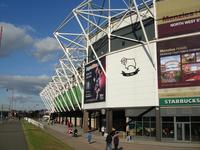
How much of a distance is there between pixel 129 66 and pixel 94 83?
455 inches

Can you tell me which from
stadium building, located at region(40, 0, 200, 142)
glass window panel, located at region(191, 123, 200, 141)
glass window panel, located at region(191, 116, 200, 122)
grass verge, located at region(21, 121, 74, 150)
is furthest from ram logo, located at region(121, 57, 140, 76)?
grass verge, located at region(21, 121, 74, 150)

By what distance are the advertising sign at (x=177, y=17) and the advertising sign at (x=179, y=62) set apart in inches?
49.0

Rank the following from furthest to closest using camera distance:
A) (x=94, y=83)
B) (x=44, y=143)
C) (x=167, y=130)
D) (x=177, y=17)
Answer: (x=94, y=83) → (x=177, y=17) → (x=167, y=130) → (x=44, y=143)

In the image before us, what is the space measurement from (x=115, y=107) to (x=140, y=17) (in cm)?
1308

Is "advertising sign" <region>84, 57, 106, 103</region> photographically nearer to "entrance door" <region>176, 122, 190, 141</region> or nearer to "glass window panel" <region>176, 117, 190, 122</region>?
"glass window panel" <region>176, 117, 190, 122</region>

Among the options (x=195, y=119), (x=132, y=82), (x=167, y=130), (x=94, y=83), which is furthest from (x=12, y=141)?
(x=94, y=83)

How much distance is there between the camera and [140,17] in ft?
145

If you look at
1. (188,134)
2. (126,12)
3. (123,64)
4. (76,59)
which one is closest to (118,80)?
(123,64)

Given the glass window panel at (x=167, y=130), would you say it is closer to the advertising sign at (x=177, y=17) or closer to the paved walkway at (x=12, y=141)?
the advertising sign at (x=177, y=17)

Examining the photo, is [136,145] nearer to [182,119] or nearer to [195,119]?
[182,119]

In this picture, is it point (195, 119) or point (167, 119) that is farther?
point (167, 119)

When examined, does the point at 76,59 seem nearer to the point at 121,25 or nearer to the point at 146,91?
the point at 121,25

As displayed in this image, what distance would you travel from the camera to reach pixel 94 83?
188ft

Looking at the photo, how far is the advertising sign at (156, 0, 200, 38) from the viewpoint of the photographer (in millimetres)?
40041
